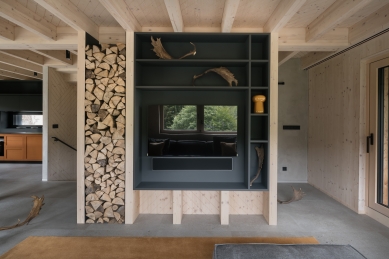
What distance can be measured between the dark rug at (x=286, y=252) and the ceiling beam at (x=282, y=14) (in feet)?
6.77

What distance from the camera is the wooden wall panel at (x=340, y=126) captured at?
11.0ft

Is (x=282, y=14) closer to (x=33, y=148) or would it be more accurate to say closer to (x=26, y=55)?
(x=26, y=55)

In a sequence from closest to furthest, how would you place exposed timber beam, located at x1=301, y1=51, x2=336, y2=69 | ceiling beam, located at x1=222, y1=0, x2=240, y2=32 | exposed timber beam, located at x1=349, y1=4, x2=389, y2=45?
ceiling beam, located at x1=222, y1=0, x2=240, y2=32, exposed timber beam, located at x1=349, y1=4, x2=389, y2=45, exposed timber beam, located at x1=301, y1=51, x2=336, y2=69

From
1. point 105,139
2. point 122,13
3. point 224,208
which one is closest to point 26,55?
point 105,139

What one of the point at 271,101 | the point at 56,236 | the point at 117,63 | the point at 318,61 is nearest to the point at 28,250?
the point at 56,236

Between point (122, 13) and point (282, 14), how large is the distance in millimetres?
1703

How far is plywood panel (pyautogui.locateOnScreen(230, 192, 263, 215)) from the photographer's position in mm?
3309

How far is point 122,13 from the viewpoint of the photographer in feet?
8.24

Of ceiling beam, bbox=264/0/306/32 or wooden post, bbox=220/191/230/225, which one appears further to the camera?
wooden post, bbox=220/191/230/225

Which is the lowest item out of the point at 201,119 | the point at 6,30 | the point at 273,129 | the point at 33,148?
the point at 33,148

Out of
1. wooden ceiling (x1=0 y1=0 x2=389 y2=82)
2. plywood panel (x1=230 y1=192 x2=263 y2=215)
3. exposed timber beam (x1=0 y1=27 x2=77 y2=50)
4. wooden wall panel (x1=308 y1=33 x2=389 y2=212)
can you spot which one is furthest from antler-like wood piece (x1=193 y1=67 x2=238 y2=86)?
exposed timber beam (x1=0 y1=27 x2=77 y2=50)

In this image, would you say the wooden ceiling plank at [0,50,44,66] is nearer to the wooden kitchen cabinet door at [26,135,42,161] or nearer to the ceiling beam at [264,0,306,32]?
the wooden kitchen cabinet door at [26,135,42,161]

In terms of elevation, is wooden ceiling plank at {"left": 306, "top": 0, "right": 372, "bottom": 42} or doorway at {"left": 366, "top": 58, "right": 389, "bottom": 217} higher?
wooden ceiling plank at {"left": 306, "top": 0, "right": 372, "bottom": 42}

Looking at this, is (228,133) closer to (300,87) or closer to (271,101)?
(271,101)
